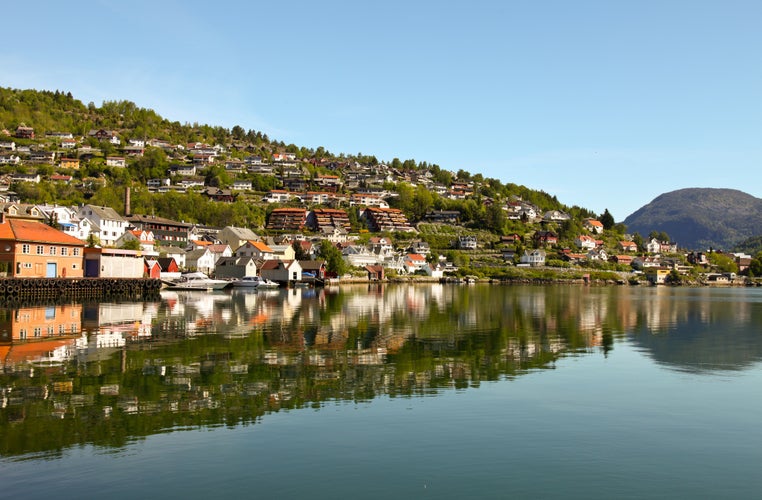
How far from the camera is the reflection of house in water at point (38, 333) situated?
22281 mm

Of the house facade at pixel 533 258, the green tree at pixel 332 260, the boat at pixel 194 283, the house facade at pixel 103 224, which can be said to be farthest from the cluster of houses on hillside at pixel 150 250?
the house facade at pixel 533 258

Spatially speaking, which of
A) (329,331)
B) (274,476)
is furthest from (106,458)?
(329,331)

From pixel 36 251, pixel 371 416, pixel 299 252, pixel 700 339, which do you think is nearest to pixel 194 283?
pixel 36 251

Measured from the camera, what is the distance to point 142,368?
792 inches

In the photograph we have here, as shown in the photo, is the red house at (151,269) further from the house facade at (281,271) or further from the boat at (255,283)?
the house facade at (281,271)

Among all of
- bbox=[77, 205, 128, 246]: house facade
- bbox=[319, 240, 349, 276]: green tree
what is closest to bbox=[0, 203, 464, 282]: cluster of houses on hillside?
bbox=[77, 205, 128, 246]: house facade

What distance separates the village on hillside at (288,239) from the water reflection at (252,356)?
70.7 feet

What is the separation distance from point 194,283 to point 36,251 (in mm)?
19305

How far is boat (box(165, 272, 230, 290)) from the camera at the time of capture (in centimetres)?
7256

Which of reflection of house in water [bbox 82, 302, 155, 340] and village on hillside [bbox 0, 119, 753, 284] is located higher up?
village on hillside [bbox 0, 119, 753, 284]

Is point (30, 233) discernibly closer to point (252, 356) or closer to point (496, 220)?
point (252, 356)

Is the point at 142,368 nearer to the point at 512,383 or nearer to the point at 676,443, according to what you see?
the point at 512,383

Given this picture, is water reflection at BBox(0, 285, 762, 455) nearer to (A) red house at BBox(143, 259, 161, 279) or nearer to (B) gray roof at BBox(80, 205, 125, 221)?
(A) red house at BBox(143, 259, 161, 279)

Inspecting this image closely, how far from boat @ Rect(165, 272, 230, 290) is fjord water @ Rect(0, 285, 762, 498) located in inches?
1679
